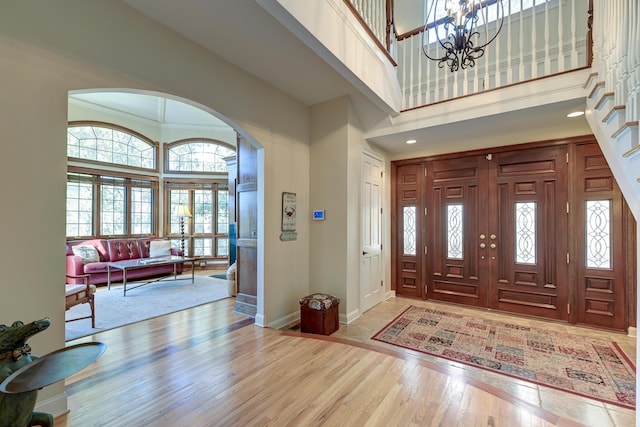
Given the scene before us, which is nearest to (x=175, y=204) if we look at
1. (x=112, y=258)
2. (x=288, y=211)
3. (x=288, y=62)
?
(x=112, y=258)

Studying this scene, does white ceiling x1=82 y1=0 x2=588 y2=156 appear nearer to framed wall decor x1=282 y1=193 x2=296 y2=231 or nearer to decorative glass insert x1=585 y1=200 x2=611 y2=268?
decorative glass insert x1=585 y1=200 x2=611 y2=268

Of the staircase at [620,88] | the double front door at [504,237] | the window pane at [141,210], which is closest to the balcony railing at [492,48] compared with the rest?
the staircase at [620,88]

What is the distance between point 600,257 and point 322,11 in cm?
447

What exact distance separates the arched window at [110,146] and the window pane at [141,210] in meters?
0.70

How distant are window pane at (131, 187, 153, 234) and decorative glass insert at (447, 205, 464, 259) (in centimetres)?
742

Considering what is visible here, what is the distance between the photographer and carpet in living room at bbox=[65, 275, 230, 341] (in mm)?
3523

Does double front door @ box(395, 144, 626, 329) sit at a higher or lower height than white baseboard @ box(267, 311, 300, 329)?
higher

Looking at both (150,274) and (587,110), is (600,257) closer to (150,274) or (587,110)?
(587,110)

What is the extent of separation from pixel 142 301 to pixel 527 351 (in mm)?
5469

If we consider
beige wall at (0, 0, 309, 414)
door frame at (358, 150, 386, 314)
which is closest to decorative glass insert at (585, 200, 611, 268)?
door frame at (358, 150, 386, 314)

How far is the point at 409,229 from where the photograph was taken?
490 centimetres

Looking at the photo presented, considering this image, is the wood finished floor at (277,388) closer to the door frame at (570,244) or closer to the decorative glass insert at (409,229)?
the door frame at (570,244)

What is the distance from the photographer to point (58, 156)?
1.90m

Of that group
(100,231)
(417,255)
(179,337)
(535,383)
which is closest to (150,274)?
(100,231)
